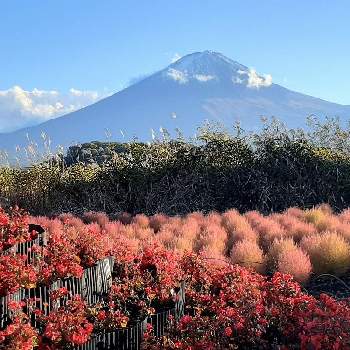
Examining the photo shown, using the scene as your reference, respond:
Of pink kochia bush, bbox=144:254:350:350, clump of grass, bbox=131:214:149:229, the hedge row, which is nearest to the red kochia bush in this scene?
pink kochia bush, bbox=144:254:350:350

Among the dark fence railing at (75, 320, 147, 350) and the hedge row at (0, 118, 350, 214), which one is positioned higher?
the hedge row at (0, 118, 350, 214)

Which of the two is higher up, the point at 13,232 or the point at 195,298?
the point at 13,232

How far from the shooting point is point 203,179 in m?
14.2

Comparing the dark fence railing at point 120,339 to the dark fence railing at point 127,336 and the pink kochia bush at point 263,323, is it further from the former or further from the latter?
A: the pink kochia bush at point 263,323

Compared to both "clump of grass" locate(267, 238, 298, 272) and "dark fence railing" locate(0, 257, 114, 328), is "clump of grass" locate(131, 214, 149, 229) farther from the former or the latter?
"dark fence railing" locate(0, 257, 114, 328)

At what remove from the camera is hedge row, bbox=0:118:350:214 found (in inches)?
549

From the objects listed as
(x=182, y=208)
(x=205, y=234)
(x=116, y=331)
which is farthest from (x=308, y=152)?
(x=116, y=331)

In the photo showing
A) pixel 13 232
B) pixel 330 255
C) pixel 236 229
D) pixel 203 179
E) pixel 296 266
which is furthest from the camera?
pixel 203 179

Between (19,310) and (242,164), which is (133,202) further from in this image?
(19,310)

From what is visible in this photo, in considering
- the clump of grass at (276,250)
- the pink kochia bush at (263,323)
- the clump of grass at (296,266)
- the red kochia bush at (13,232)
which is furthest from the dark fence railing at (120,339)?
the clump of grass at (276,250)

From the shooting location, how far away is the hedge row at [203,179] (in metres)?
14.0

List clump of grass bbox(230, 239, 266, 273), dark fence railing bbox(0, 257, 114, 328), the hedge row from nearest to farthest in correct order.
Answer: dark fence railing bbox(0, 257, 114, 328), clump of grass bbox(230, 239, 266, 273), the hedge row

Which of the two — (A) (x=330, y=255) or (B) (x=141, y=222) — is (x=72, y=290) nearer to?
(A) (x=330, y=255)

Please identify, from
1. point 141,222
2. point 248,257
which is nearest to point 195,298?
point 248,257
